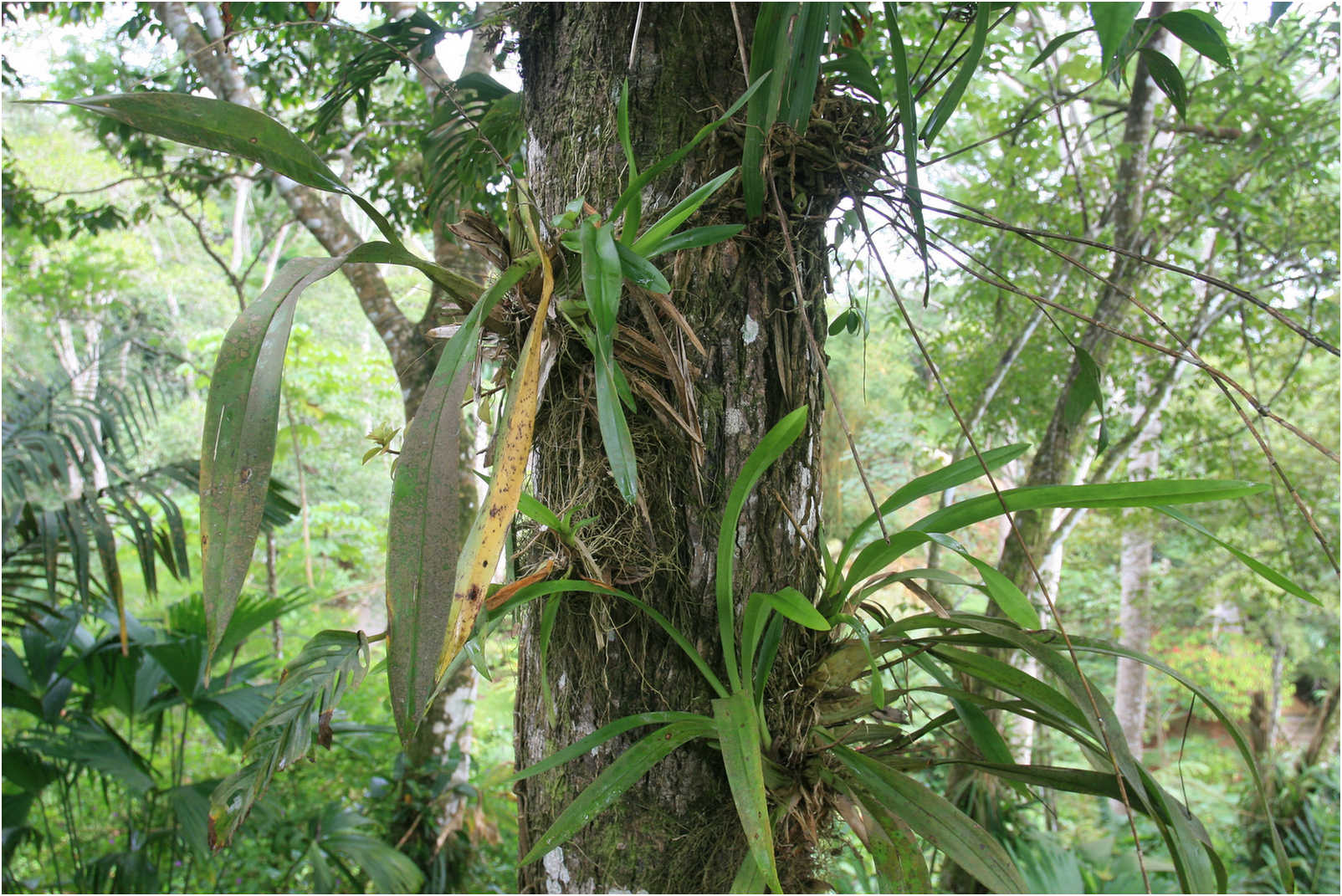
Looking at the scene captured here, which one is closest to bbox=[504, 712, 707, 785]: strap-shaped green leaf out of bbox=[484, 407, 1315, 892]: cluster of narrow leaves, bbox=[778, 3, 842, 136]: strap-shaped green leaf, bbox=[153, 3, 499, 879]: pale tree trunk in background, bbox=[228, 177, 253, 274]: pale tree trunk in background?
bbox=[484, 407, 1315, 892]: cluster of narrow leaves

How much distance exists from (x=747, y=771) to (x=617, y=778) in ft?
0.34

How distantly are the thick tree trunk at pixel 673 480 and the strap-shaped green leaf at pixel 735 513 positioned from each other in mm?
48

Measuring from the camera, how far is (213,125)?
16.8 inches

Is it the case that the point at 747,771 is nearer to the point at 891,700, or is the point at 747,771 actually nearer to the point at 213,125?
the point at 891,700

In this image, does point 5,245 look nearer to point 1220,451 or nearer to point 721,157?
point 721,157

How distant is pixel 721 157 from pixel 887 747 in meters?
0.54

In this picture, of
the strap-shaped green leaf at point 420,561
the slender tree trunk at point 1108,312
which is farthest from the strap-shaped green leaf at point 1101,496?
the slender tree trunk at point 1108,312

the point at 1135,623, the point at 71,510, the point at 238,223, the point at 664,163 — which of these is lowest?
the point at 71,510

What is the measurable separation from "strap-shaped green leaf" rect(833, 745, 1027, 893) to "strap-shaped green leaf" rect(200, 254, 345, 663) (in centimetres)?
47

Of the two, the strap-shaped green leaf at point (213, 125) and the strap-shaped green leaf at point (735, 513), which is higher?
the strap-shaped green leaf at point (213, 125)

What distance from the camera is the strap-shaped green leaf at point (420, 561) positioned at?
36 centimetres

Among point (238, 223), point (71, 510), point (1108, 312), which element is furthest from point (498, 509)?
point (238, 223)

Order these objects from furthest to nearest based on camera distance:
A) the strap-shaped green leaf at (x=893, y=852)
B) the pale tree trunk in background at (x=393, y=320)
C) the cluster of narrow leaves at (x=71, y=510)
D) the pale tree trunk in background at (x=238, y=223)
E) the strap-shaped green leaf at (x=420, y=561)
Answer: the pale tree trunk in background at (x=238, y=223), the pale tree trunk in background at (x=393, y=320), the cluster of narrow leaves at (x=71, y=510), the strap-shaped green leaf at (x=893, y=852), the strap-shaped green leaf at (x=420, y=561)

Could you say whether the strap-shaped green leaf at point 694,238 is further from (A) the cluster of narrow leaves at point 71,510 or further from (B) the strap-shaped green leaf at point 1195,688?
(A) the cluster of narrow leaves at point 71,510
